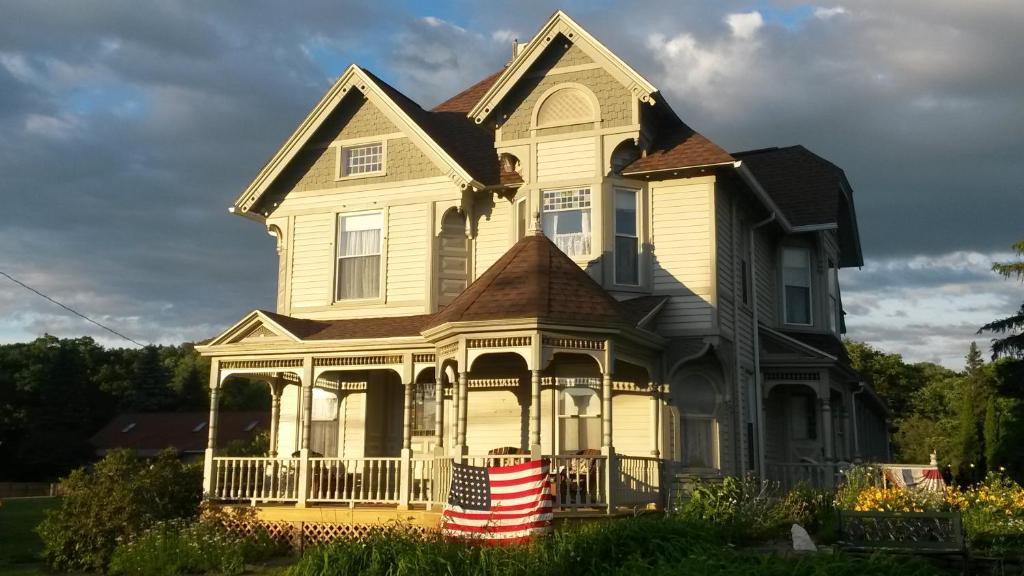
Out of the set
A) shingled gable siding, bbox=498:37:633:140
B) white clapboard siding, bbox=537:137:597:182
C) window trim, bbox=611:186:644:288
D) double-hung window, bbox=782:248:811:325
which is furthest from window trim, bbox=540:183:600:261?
double-hung window, bbox=782:248:811:325

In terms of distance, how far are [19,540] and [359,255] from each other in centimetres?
967

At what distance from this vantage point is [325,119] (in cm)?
2147

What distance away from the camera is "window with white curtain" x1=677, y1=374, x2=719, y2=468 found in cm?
1903

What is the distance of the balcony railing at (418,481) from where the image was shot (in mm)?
15453

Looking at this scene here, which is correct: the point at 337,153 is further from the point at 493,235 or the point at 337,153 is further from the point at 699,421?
the point at 699,421

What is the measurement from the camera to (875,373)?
61688 mm

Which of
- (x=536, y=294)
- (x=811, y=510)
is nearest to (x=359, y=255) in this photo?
(x=536, y=294)

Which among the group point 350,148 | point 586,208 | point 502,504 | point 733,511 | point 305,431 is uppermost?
point 350,148

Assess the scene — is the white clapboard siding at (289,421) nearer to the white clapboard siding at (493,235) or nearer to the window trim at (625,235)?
the white clapboard siding at (493,235)

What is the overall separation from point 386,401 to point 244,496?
3.71m

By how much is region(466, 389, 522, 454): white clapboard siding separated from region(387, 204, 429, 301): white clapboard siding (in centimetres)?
251

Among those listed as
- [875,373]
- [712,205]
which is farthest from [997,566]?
[875,373]

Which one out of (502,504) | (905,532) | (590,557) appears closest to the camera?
(590,557)

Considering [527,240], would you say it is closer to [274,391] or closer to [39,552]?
[274,391]
